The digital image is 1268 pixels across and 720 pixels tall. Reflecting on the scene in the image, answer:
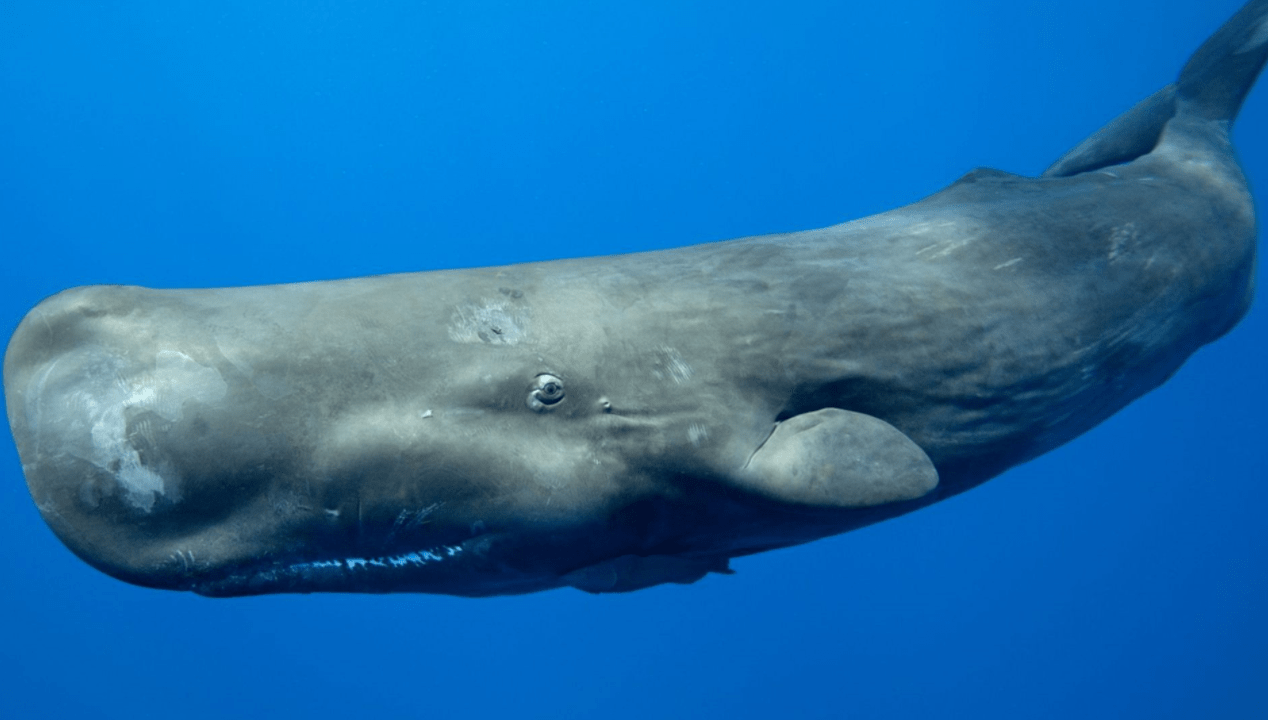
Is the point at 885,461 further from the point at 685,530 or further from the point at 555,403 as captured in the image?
the point at 555,403

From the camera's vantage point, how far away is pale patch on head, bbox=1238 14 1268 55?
6.54 m

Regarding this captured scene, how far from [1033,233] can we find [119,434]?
169 inches

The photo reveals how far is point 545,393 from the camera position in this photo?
140 inches

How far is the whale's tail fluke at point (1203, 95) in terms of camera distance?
256 inches

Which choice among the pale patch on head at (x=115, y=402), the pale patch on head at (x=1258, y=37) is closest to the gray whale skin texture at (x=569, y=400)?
the pale patch on head at (x=115, y=402)

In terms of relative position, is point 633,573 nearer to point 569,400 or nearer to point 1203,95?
point 569,400

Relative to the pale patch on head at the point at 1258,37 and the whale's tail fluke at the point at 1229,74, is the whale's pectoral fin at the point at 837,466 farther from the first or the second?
the pale patch on head at the point at 1258,37

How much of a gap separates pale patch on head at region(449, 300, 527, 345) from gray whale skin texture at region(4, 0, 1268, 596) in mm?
13

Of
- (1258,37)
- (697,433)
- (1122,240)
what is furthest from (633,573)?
(1258,37)

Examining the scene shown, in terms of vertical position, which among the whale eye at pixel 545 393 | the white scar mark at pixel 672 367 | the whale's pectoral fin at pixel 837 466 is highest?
the white scar mark at pixel 672 367

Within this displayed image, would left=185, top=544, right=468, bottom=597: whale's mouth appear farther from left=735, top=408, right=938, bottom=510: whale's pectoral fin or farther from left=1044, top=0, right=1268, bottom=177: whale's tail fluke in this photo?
left=1044, top=0, right=1268, bottom=177: whale's tail fluke

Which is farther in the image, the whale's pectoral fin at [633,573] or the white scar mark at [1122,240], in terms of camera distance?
the white scar mark at [1122,240]

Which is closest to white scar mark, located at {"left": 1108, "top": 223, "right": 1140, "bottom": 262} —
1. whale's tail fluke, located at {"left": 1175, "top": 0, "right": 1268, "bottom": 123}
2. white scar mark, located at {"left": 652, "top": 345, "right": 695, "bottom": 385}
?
whale's tail fluke, located at {"left": 1175, "top": 0, "right": 1268, "bottom": 123}

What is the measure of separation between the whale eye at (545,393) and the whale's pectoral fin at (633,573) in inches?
29.5
